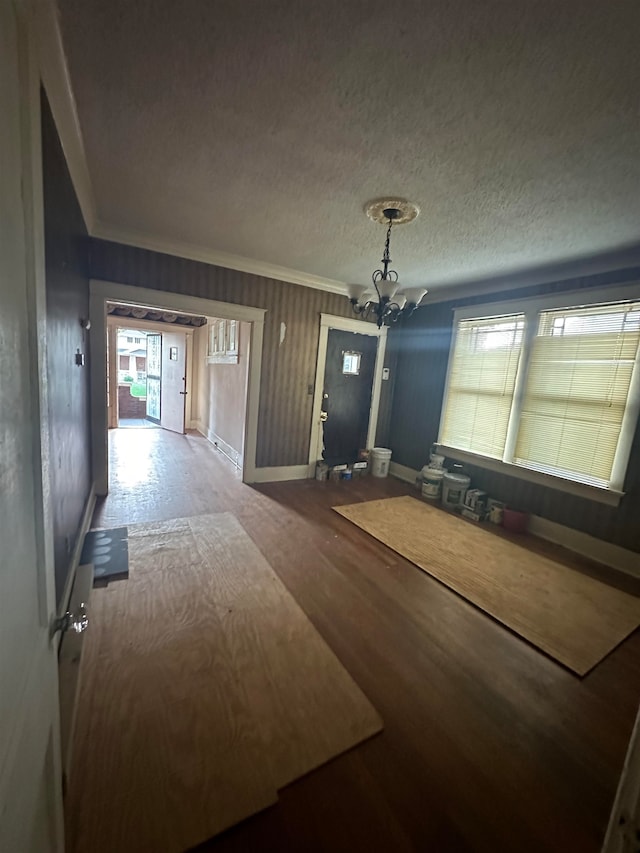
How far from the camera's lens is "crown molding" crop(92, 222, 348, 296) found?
3248 millimetres

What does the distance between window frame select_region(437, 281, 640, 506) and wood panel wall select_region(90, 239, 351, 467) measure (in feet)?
5.70

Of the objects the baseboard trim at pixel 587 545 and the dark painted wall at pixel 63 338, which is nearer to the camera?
the dark painted wall at pixel 63 338

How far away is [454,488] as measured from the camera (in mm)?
4027

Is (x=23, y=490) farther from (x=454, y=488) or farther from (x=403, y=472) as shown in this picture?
(x=403, y=472)

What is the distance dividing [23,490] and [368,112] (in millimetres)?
1986

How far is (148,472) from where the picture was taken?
4371mm

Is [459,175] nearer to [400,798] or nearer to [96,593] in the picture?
[400,798]

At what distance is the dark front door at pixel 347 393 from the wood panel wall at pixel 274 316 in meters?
0.29

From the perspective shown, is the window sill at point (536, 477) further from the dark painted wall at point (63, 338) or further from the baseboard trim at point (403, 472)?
the dark painted wall at point (63, 338)

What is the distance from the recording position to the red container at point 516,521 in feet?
11.6

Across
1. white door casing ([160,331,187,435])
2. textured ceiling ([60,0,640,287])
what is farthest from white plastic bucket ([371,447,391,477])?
white door casing ([160,331,187,435])

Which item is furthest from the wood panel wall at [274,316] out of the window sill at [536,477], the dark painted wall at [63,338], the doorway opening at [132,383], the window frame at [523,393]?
the doorway opening at [132,383]

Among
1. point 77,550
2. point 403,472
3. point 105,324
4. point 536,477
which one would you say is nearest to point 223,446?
point 105,324

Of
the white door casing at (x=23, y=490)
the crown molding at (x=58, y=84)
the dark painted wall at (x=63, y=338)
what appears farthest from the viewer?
the dark painted wall at (x=63, y=338)
